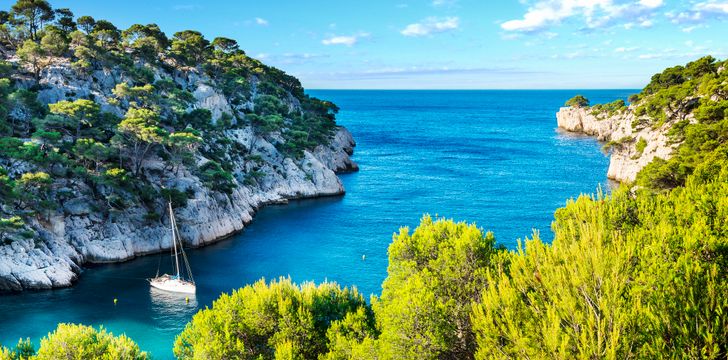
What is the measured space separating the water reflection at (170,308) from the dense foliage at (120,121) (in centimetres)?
1322

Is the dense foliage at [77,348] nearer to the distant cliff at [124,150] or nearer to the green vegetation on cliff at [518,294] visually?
the green vegetation on cliff at [518,294]

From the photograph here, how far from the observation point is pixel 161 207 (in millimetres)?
58781

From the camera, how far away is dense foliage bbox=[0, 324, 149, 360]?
2225 centimetres

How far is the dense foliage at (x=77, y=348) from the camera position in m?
22.2

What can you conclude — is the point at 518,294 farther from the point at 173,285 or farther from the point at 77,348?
the point at 173,285

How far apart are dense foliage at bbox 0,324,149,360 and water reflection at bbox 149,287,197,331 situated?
17.3m

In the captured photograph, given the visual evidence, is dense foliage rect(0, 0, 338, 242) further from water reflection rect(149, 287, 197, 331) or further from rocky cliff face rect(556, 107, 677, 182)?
rocky cliff face rect(556, 107, 677, 182)

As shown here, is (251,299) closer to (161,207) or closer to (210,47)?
(161,207)

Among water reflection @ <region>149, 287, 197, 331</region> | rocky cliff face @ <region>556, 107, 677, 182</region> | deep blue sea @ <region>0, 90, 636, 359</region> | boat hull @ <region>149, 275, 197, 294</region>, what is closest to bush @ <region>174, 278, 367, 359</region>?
deep blue sea @ <region>0, 90, 636, 359</region>

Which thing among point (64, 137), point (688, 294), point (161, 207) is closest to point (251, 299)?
point (688, 294)

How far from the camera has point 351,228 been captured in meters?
68.8

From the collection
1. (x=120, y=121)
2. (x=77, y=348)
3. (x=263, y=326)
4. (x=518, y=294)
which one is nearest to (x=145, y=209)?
(x=120, y=121)

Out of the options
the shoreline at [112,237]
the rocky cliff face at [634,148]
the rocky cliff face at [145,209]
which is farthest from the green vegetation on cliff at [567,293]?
the rocky cliff face at [634,148]

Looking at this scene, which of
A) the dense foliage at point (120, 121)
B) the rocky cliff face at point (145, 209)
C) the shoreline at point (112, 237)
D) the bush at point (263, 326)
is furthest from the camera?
the dense foliage at point (120, 121)
